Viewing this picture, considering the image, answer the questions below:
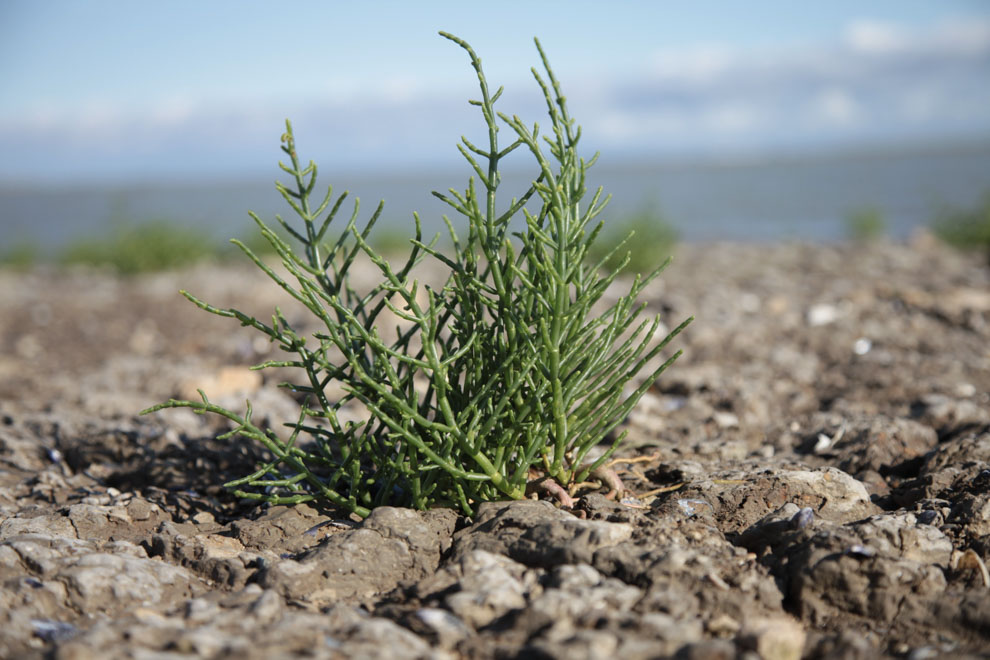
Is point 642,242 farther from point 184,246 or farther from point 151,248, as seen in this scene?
point 151,248

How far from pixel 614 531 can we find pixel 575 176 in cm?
87

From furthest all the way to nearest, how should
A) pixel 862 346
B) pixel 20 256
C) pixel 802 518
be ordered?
pixel 20 256 < pixel 862 346 < pixel 802 518

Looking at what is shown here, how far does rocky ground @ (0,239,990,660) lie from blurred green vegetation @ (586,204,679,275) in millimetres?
3943

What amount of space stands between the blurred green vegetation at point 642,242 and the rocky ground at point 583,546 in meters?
3.94

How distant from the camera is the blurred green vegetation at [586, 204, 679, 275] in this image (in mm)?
7792

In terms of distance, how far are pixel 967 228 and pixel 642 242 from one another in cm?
382

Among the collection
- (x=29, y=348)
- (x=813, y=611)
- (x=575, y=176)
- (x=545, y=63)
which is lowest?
(x=29, y=348)

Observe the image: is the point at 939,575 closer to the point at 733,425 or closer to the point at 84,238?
the point at 733,425

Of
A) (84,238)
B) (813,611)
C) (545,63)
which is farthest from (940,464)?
(84,238)

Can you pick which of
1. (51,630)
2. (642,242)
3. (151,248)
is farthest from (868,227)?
(51,630)

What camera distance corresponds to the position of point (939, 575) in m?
1.74

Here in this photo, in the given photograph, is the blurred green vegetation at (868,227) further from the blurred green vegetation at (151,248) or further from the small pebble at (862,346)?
the blurred green vegetation at (151,248)

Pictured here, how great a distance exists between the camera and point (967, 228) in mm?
8961

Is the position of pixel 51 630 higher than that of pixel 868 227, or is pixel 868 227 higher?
pixel 868 227
